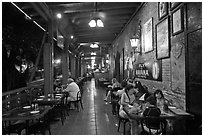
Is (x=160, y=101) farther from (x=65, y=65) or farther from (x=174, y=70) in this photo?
(x=65, y=65)

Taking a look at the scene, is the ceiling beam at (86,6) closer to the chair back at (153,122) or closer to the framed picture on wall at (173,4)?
the framed picture on wall at (173,4)

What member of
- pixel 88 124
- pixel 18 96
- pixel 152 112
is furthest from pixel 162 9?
pixel 18 96

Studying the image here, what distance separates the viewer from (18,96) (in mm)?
6020

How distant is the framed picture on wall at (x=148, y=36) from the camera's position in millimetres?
6125

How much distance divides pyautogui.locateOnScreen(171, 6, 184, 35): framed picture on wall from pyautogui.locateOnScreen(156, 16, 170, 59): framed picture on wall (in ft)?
0.96

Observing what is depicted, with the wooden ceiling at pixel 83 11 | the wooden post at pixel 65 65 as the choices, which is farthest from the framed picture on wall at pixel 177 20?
the wooden post at pixel 65 65

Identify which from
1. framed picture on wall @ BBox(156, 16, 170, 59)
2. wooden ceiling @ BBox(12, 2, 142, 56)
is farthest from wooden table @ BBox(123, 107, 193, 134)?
wooden ceiling @ BBox(12, 2, 142, 56)

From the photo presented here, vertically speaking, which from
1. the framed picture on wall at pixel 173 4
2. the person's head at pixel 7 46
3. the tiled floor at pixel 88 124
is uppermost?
the framed picture on wall at pixel 173 4

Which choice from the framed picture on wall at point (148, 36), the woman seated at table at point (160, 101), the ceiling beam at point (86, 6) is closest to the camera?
the woman seated at table at point (160, 101)

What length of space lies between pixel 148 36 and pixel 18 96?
4537 mm

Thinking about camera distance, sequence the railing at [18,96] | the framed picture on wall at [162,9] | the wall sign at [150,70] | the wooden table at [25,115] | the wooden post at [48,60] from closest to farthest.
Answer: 1. the wooden table at [25,115]
2. the framed picture on wall at [162,9]
3. the railing at [18,96]
4. the wall sign at [150,70]
5. the wooden post at [48,60]

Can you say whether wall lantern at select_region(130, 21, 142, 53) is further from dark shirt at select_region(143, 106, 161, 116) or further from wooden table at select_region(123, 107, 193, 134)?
dark shirt at select_region(143, 106, 161, 116)

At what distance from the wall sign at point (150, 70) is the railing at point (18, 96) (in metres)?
4.03

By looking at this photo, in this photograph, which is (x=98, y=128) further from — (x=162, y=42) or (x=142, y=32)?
(x=142, y=32)
